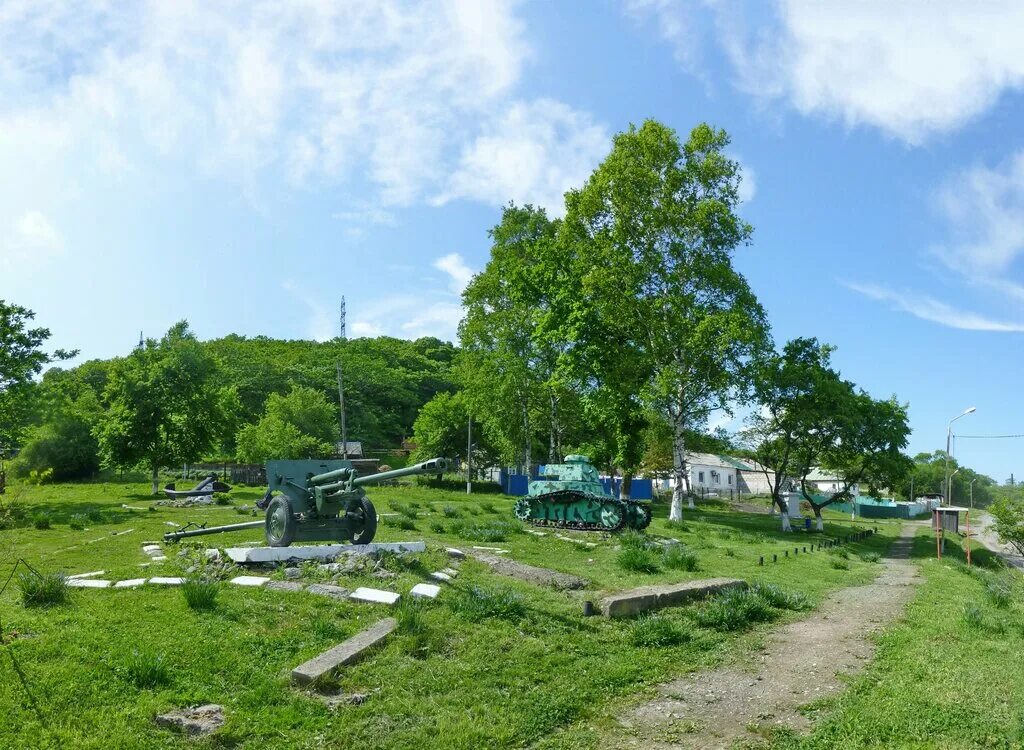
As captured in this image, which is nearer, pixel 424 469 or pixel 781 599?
pixel 424 469

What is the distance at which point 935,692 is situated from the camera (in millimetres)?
6715

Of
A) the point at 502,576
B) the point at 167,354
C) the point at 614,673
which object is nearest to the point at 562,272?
the point at 167,354

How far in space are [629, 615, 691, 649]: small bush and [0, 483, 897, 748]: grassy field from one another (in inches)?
0.8

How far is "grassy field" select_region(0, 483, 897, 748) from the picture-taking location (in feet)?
18.3

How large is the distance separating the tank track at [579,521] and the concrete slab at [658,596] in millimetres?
10644

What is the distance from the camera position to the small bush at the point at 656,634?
27.3 ft

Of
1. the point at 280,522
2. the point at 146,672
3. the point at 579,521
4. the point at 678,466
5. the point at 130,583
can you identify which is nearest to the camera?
the point at 146,672

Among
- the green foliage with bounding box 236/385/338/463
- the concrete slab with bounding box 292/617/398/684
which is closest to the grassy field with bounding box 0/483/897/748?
the concrete slab with bounding box 292/617/398/684

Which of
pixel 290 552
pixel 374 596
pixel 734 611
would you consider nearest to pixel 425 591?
pixel 374 596

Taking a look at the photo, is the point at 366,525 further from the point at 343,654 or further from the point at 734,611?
the point at 734,611

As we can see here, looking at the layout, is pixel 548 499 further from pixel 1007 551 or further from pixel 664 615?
pixel 1007 551

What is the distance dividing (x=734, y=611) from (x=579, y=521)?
14097mm

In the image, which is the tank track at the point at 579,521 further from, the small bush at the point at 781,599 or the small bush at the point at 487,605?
the small bush at the point at 487,605

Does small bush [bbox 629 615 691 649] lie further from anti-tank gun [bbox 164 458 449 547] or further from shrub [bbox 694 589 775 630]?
anti-tank gun [bbox 164 458 449 547]
